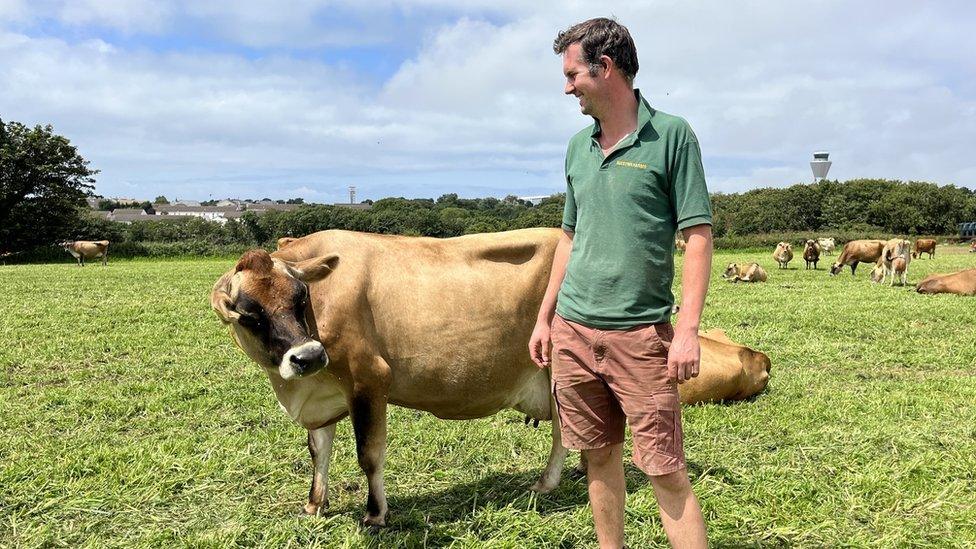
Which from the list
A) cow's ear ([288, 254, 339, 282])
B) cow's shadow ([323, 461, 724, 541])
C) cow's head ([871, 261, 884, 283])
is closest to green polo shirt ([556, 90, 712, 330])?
cow's ear ([288, 254, 339, 282])

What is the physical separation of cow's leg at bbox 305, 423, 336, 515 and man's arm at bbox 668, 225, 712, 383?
2647mm

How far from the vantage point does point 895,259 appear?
21016 millimetres

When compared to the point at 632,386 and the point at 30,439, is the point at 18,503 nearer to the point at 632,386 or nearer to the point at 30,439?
the point at 30,439

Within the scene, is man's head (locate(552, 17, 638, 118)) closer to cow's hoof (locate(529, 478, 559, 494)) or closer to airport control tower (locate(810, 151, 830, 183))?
cow's hoof (locate(529, 478, 559, 494))

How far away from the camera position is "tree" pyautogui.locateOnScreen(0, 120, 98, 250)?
1695 inches

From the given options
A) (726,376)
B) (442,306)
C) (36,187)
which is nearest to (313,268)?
(442,306)

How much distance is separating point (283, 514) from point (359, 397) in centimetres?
104

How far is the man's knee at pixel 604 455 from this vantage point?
3.37m

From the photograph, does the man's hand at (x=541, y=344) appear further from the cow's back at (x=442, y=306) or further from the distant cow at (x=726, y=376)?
the distant cow at (x=726, y=376)

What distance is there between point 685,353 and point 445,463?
3.08 metres

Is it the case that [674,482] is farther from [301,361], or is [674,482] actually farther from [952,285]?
[952,285]

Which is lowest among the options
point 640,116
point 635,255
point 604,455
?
point 604,455

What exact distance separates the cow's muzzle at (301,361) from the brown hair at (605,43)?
6.35 feet

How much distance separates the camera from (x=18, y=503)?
4.56 metres
